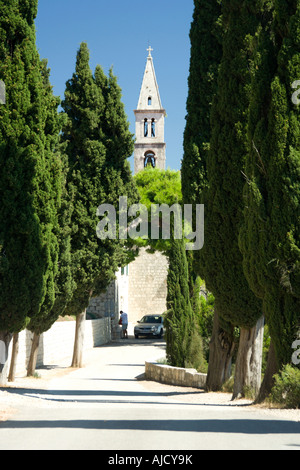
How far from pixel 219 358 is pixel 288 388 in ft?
18.3

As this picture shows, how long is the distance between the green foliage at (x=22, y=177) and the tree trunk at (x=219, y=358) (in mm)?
4442

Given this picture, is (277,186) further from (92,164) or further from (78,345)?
(78,345)

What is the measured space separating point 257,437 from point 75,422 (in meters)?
2.36

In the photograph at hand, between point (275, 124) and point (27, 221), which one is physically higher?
point (275, 124)

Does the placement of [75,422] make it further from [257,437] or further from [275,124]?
[275,124]

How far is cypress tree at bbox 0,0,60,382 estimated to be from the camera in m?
13.1

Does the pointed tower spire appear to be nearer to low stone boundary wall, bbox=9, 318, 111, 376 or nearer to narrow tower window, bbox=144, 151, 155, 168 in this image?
narrow tower window, bbox=144, 151, 155, 168

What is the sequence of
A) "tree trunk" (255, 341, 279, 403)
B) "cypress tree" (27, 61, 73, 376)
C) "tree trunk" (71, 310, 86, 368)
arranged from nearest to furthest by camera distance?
"tree trunk" (255, 341, 279, 403)
"cypress tree" (27, 61, 73, 376)
"tree trunk" (71, 310, 86, 368)

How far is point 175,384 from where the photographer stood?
17547mm

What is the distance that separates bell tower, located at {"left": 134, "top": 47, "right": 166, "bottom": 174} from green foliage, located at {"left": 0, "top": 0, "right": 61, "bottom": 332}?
4115cm

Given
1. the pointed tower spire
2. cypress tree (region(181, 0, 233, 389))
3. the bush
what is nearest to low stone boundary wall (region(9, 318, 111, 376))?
cypress tree (region(181, 0, 233, 389))

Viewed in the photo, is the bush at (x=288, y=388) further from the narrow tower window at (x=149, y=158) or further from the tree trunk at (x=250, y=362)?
the narrow tower window at (x=149, y=158)

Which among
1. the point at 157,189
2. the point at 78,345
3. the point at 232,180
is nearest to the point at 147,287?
the point at 157,189
